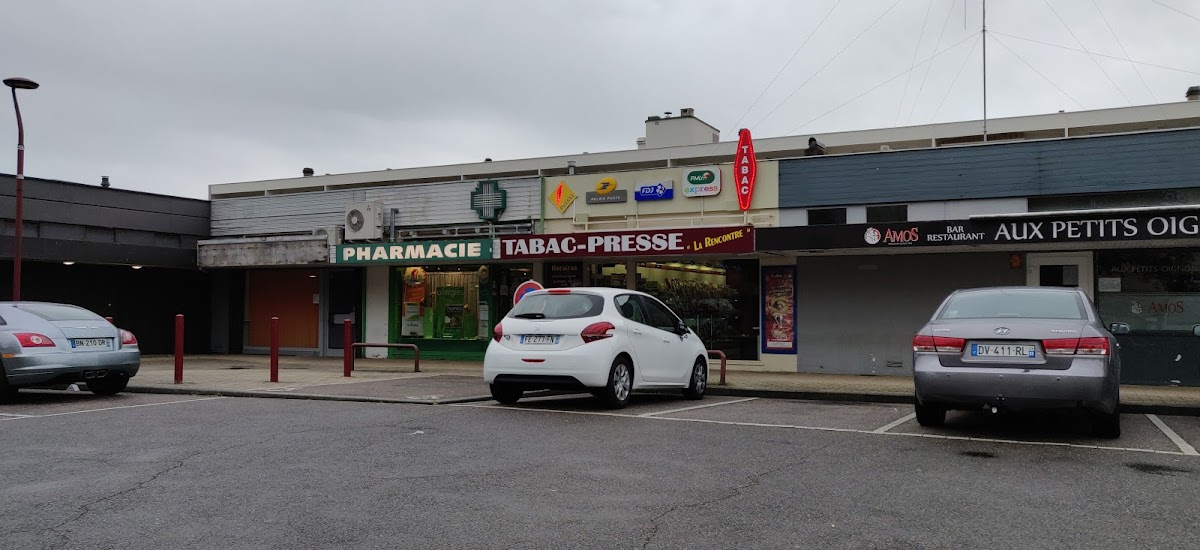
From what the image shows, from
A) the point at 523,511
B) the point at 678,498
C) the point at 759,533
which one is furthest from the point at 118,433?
the point at 759,533

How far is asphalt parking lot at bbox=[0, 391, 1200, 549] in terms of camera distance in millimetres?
4695

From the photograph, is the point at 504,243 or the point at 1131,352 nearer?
the point at 1131,352

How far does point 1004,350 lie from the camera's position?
797cm

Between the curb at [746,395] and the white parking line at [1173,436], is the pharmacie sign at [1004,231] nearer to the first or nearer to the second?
the curb at [746,395]

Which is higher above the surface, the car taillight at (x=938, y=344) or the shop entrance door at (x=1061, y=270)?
the shop entrance door at (x=1061, y=270)

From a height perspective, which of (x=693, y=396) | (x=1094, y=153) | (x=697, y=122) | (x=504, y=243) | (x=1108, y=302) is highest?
(x=697, y=122)

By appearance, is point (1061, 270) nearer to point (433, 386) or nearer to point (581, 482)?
point (433, 386)

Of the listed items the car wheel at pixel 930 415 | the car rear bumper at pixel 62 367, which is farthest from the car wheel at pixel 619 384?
the car rear bumper at pixel 62 367

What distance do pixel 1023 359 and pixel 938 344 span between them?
0.72m

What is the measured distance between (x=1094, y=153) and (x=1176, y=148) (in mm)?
1192

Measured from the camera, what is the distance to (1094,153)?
15.4 meters

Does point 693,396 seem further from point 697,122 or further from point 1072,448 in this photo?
point 697,122

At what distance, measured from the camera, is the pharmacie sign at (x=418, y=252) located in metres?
18.8

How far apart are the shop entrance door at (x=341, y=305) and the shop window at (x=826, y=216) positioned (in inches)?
435
